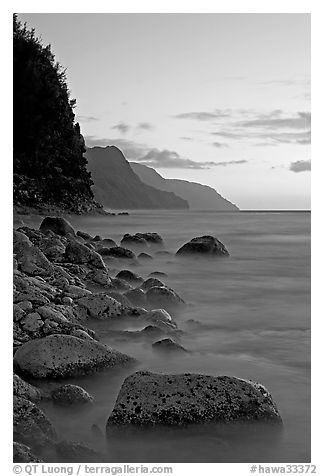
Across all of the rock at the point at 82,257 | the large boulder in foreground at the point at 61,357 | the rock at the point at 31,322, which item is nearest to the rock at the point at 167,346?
the large boulder in foreground at the point at 61,357

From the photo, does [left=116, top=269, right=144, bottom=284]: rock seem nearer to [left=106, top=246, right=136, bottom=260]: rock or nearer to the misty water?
the misty water

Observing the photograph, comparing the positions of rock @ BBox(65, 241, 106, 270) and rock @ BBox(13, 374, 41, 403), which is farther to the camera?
rock @ BBox(65, 241, 106, 270)

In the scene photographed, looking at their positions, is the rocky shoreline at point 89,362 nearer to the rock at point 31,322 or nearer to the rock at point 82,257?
the rock at point 31,322

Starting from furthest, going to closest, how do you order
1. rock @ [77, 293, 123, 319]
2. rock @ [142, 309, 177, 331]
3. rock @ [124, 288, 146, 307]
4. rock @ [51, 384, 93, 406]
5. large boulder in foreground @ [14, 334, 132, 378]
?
rock @ [124, 288, 146, 307] → rock @ [77, 293, 123, 319] → rock @ [142, 309, 177, 331] → large boulder in foreground @ [14, 334, 132, 378] → rock @ [51, 384, 93, 406]

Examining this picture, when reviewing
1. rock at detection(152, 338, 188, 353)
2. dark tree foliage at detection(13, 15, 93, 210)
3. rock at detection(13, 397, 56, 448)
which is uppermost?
dark tree foliage at detection(13, 15, 93, 210)

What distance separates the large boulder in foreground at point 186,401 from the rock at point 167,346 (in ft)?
4.67

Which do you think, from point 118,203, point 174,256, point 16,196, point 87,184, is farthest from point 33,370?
point 87,184

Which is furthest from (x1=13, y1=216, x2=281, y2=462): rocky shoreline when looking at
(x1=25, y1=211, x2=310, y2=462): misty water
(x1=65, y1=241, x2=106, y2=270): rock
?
(x1=65, y1=241, x2=106, y2=270): rock

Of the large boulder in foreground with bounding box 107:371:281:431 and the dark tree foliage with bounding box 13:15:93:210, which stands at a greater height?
the dark tree foliage with bounding box 13:15:93:210

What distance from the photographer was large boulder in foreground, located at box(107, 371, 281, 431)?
4273mm

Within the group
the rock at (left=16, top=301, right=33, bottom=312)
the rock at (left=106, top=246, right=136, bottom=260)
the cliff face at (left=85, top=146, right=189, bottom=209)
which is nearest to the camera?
the rock at (left=16, top=301, right=33, bottom=312)
